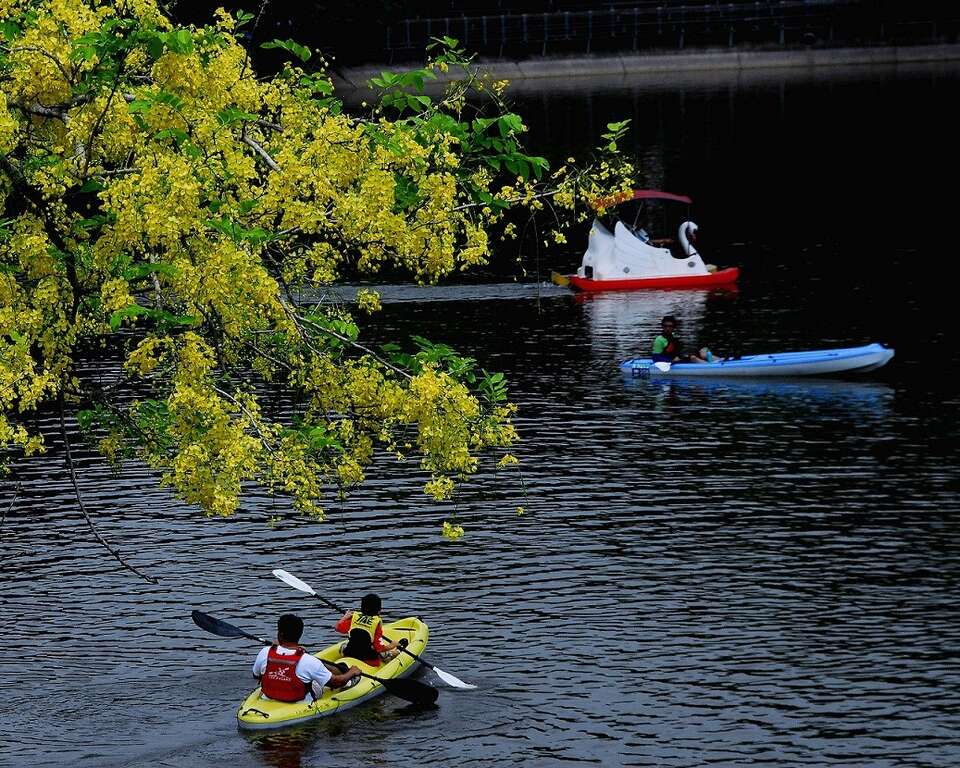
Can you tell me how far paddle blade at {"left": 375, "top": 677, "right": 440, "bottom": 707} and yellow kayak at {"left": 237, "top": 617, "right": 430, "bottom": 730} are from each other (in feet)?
2.37

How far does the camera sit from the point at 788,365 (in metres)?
49.1

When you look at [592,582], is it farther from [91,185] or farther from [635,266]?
[635,266]

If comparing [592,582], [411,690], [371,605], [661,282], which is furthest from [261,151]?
[661,282]

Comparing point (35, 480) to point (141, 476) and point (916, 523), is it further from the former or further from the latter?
point (916, 523)

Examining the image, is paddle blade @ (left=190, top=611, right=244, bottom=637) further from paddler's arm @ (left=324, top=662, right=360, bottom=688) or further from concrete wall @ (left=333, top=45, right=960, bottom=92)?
concrete wall @ (left=333, top=45, right=960, bottom=92)

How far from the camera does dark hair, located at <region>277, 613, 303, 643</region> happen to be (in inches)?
1030

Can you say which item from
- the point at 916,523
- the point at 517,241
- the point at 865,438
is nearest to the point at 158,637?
the point at 916,523

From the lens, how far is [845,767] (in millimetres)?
24766

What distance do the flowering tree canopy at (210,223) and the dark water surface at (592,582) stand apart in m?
5.71

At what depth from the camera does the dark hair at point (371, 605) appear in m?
27.8

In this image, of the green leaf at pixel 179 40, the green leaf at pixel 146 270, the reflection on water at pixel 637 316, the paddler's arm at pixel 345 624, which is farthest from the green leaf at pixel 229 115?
the reflection on water at pixel 637 316

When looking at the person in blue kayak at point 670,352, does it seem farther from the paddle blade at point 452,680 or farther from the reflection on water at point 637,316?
the paddle blade at point 452,680

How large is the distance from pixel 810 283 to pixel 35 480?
105 ft

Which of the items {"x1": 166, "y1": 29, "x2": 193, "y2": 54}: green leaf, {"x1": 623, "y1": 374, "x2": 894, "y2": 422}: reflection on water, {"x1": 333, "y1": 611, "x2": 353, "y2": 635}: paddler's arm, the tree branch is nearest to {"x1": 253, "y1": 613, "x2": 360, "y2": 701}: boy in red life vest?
{"x1": 333, "y1": 611, "x2": 353, "y2": 635}: paddler's arm
